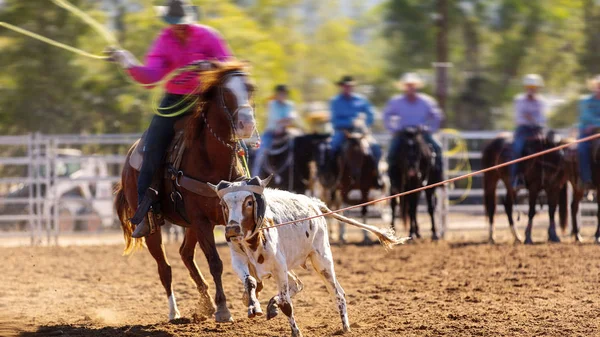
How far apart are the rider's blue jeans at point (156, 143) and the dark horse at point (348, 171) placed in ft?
21.5

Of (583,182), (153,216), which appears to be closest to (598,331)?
(153,216)

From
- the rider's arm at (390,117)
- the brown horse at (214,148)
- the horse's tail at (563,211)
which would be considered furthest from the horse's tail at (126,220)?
the horse's tail at (563,211)

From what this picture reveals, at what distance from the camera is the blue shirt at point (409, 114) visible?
1420 cm

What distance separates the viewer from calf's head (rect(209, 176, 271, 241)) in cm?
607

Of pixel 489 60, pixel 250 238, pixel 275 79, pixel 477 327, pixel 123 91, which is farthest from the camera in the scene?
pixel 489 60

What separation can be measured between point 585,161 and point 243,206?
827 centimetres

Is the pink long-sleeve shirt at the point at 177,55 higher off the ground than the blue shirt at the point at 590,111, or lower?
higher

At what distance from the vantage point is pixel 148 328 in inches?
292

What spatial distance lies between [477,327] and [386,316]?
1.02m

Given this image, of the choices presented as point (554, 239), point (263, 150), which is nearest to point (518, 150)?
point (554, 239)

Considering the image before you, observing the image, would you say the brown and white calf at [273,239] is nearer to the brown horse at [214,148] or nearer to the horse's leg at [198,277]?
the brown horse at [214,148]

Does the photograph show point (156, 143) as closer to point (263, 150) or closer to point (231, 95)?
point (231, 95)

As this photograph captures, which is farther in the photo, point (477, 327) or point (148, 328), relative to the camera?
point (148, 328)

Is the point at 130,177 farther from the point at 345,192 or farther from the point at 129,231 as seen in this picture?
the point at 345,192
